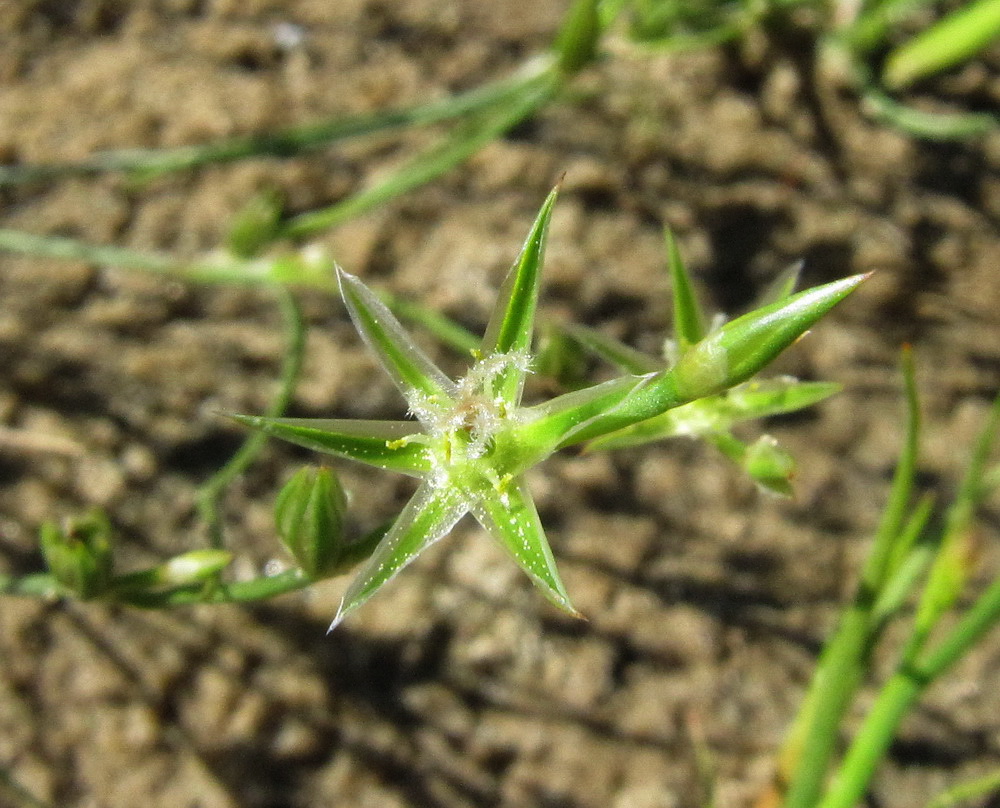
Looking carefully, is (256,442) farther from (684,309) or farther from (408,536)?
(684,309)

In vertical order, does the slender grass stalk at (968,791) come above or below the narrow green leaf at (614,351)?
below

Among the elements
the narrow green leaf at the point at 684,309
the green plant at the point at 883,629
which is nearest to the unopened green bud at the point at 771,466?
the narrow green leaf at the point at 684,309

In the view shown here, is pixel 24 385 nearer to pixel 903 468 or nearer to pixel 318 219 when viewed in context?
pixel 318 219

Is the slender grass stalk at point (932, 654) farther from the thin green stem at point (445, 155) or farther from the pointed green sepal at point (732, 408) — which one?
the thin green stem at point (445, 155)

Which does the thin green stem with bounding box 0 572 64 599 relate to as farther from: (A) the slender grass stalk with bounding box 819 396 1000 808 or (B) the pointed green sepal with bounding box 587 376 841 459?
(A) the slender grass stalk with bounding box 819 396 1000 808

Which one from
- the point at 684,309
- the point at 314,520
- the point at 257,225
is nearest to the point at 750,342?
the point at 684,309

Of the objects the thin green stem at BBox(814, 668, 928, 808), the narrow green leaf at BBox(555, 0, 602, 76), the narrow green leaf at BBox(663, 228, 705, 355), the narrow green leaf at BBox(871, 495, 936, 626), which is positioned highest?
the narrow green leaf at BBox(555, 0, 602, 76)

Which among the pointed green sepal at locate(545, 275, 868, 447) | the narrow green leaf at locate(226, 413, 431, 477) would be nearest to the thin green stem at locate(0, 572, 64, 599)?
the narrow green leaf at locate(226, 413, 431, 477)
